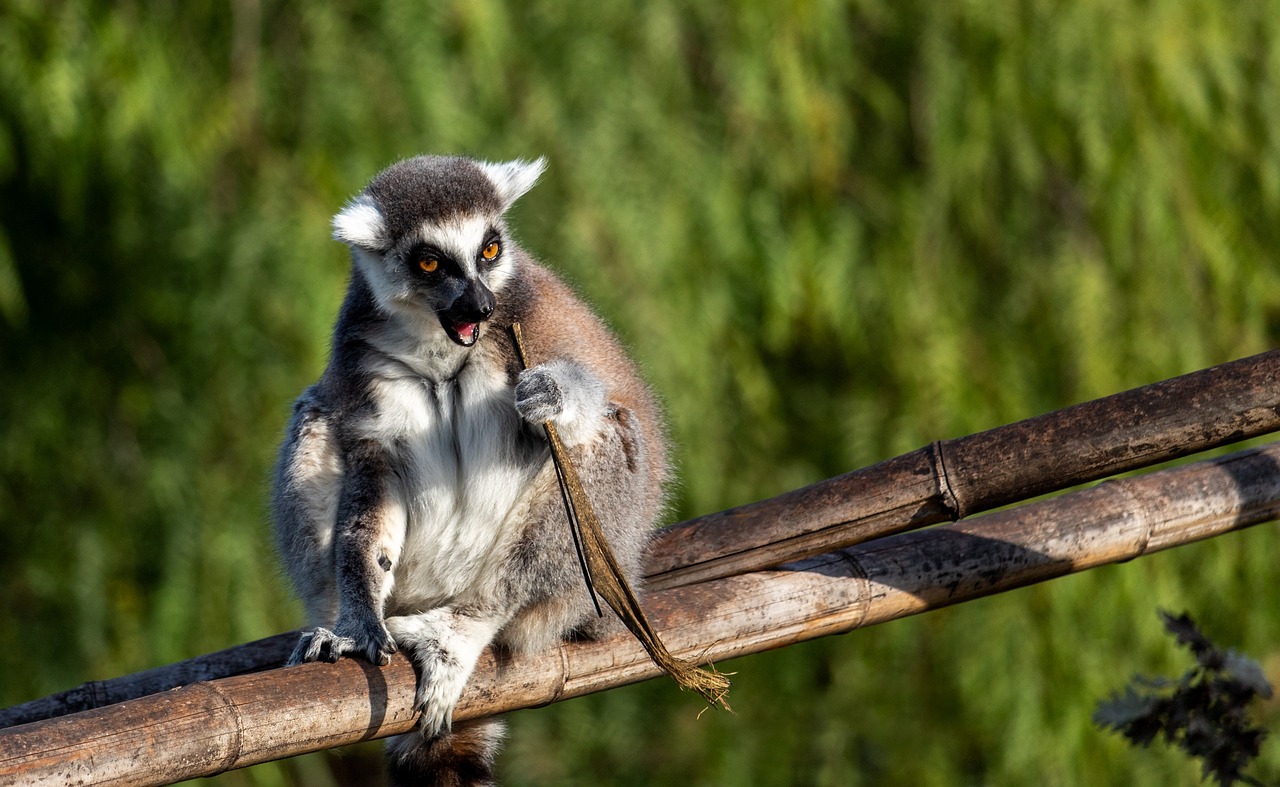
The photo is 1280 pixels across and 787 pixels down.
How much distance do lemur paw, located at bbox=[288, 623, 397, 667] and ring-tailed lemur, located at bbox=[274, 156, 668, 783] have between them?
2 centimetres

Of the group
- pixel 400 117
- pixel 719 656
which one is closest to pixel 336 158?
pixel 400 117

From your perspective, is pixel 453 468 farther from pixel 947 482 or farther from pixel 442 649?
pixel 947 482

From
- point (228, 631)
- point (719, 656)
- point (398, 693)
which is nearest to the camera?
point (398, 693)

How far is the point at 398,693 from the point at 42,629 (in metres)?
2.87

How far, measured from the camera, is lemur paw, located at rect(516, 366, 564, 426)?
2604 millimetres

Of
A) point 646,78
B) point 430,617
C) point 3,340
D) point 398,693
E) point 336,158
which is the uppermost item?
point 646,78

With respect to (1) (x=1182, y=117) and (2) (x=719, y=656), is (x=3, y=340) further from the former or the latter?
(1) (x=1182, y=117)

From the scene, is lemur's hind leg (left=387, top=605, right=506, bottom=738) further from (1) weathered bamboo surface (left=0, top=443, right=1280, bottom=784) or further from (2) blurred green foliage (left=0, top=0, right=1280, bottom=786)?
(2) blurred green foliage (left=0, top=0, right=1280, bottom=786)

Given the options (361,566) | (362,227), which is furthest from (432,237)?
(361,566)

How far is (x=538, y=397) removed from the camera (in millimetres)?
2607

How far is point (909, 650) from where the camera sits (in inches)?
200

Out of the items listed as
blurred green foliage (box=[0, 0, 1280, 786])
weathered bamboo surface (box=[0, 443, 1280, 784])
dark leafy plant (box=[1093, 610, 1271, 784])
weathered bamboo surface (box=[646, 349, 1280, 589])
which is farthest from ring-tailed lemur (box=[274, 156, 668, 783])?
blurred green foliage (box=[0, 0, 1280, 786])

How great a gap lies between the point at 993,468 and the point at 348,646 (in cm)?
136

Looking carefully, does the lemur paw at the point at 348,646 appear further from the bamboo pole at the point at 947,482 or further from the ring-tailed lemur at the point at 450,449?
the bamboo pole at the point at 947,482
